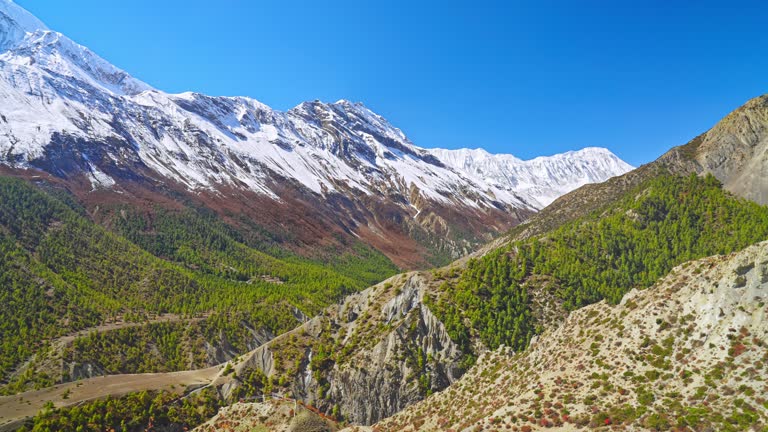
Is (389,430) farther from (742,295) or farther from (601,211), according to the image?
(601,211)

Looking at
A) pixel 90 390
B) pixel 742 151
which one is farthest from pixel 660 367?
pixel 742 151

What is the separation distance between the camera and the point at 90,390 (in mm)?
84125

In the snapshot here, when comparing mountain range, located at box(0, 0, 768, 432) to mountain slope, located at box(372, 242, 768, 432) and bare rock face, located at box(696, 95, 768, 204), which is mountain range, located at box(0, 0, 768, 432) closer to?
mountain slope, located at box(372, 242, 768, 432)

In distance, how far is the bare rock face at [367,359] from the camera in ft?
244

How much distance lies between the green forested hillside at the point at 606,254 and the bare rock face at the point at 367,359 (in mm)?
4971

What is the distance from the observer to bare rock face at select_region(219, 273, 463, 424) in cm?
7431

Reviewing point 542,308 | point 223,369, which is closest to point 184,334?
point 223,369

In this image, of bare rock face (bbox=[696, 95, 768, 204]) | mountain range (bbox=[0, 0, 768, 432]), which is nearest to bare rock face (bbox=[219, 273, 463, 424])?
mountain range (bbox=[0, 0, 768, 432])

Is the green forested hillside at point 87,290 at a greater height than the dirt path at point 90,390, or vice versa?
the green forested hillside at point 87,290

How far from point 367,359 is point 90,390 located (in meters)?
54.3

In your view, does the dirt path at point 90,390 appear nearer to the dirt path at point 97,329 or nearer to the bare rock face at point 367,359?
the bare rock face at point 367,359

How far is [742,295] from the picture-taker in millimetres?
42781

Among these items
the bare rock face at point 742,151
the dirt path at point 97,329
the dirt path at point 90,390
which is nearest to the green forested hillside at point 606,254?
the bare rock face at point 742,151

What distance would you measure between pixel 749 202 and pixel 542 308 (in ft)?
244
